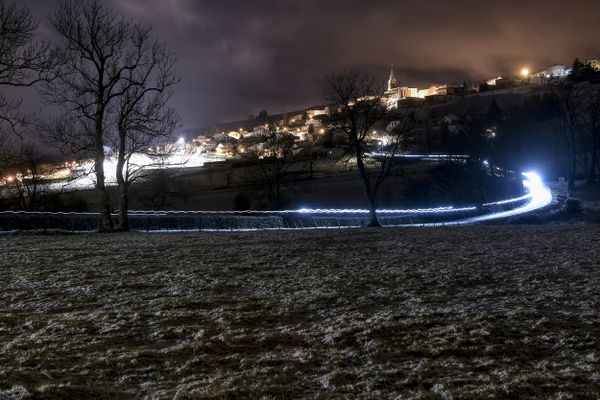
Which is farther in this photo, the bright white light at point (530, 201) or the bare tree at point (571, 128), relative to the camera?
the bare tree at point (571, 128)

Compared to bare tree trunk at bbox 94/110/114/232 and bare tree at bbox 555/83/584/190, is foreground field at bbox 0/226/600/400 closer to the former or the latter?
bare tree trunk at bbox 94/110/114/232

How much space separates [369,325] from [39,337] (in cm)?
429

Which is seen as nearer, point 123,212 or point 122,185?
point 123,212

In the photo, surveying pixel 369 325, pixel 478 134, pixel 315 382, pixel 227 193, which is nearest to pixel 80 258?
pixel 369 325

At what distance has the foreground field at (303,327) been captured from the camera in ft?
14.9

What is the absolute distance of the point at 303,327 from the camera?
21.3 feet

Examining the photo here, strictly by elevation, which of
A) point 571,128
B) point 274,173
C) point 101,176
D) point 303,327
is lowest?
point 303,327

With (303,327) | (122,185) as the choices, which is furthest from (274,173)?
(303,327)

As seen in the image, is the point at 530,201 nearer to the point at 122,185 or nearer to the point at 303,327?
the point at 122,185

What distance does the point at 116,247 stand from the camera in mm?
15977

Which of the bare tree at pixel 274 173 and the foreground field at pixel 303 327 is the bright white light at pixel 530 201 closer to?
the bare tree at pixel 274 173

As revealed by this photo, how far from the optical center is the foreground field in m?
4.54

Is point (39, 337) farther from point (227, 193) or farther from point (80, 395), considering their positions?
point (227, 193)

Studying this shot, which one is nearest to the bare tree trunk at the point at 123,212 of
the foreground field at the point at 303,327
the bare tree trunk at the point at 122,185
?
the bare tree trunk at the point at 122,185
